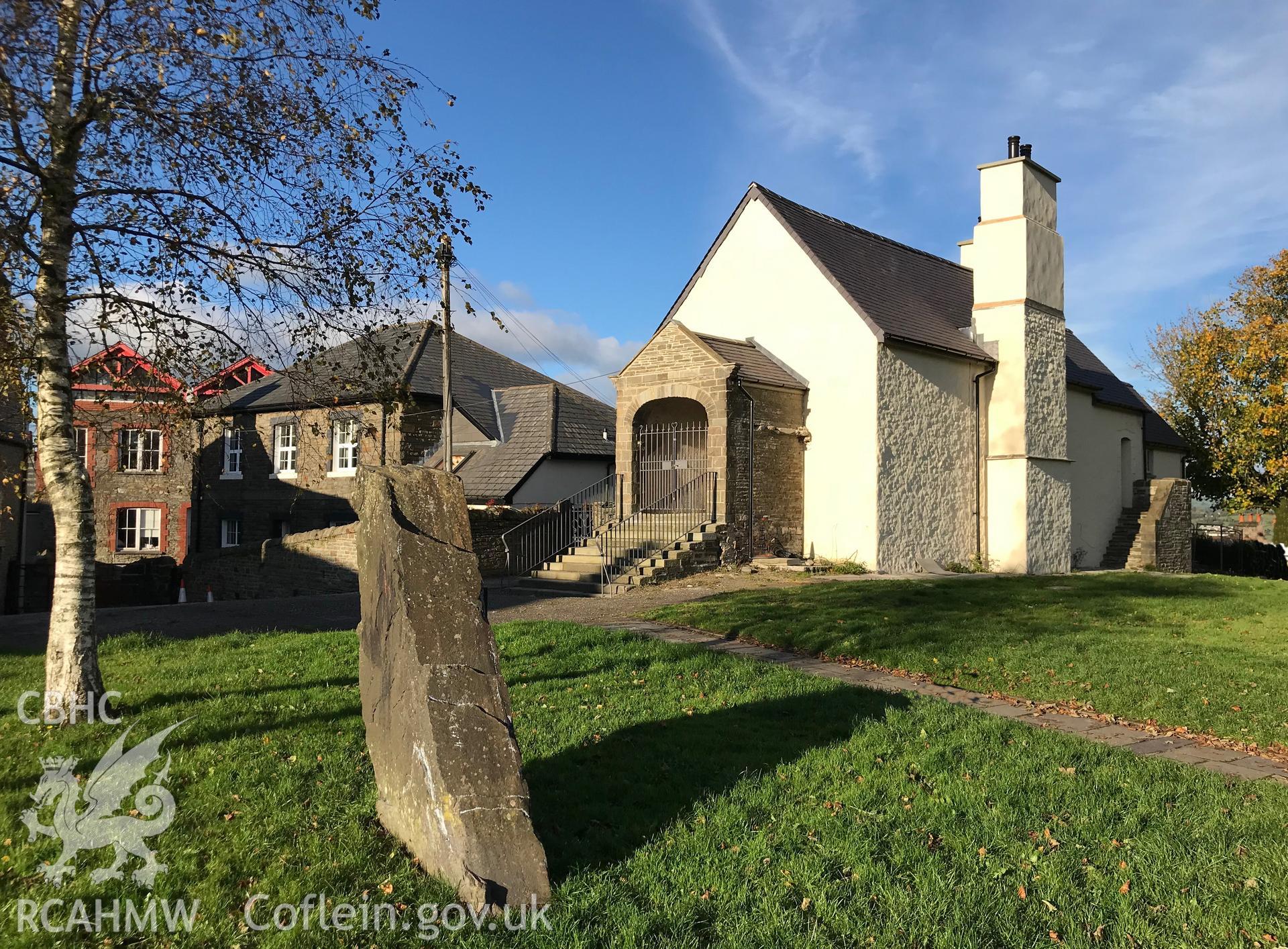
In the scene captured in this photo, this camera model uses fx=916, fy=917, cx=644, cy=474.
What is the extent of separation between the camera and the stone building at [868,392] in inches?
749

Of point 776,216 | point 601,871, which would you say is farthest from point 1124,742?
point 776,216

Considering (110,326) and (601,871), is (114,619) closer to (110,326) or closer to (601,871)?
(110,326)

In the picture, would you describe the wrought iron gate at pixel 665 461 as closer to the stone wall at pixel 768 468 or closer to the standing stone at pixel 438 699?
the stone wall at pixel 768 468

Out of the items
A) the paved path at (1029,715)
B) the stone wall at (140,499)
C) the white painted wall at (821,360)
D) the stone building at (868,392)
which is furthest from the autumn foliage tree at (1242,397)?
the stone wall at (140,499)

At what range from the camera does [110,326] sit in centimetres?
692

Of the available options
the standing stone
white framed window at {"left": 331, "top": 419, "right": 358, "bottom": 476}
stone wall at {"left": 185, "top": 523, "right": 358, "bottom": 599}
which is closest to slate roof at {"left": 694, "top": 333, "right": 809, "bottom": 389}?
stone wall at {"left": 185, "top": 523, "right": 358, "bottom": 599}

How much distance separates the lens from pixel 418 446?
25500 mm

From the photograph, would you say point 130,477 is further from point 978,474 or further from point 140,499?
point 978,474

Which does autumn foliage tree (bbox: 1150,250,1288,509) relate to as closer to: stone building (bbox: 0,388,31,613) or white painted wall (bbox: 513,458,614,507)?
white painted wall (bbox: 513,458,614,507)

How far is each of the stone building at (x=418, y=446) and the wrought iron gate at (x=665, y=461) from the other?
151 inches

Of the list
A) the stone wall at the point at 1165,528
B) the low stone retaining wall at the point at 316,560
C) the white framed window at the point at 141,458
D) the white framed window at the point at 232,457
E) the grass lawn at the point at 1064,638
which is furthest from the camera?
the white framed window at the point at 232,457

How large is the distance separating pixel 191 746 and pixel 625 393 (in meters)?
14.5

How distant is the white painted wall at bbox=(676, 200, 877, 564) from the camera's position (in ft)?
62.8

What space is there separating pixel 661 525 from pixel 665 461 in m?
2.13
